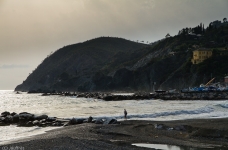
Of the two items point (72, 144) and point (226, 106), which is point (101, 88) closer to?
point (226, 106)

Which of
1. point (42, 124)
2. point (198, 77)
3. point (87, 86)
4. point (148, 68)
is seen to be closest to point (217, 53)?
point (198, 77)

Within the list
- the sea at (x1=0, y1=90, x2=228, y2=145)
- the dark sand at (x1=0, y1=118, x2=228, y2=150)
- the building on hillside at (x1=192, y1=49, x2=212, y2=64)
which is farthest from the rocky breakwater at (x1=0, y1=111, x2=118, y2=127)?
the building on hillside at (x1=192, y1=49, x2=212, y2=64)

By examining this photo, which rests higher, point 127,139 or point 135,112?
point 135,112

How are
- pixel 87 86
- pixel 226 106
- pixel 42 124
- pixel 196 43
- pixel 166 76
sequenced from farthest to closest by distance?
pixel 87 86
pixel 196 43
pixel 166 76
pixel 226 106
pixel 42 124

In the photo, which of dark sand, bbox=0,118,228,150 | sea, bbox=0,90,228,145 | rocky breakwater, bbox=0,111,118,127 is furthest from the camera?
rocky breakwater, bbox=0,111,118,127

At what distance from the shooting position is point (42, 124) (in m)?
31.0

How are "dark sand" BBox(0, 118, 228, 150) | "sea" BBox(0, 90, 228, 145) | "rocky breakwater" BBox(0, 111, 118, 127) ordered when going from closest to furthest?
1. "dark sand" BBox(0, 118, 228, 150)
2. "sea" BBox(0, 90, 228, 145)
3. "rocky breakwater" BBox(0, 111, 118, 127)

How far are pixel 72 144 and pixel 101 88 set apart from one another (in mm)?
151712

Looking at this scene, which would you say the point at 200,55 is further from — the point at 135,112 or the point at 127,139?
the point at 127,139

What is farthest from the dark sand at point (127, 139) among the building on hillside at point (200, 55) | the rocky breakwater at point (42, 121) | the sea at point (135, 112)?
the building on hillside at point (200, 55)

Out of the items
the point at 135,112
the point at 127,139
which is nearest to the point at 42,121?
the point at 135,112

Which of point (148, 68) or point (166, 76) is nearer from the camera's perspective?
point (166, 76)

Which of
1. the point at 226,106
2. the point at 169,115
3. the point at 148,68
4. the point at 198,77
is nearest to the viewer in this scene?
the point at 169,115

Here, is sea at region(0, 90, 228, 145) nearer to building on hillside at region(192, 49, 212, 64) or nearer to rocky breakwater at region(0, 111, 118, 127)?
rocky breakwater at region(0, 111, 118, 127)
